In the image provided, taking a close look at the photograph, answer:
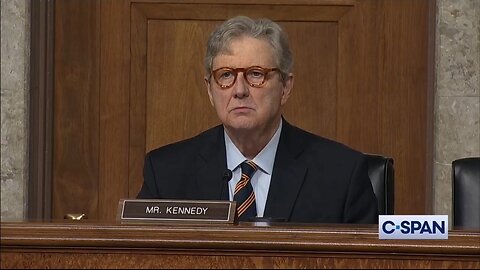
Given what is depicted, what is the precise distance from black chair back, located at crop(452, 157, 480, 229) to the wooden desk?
39.9 inches

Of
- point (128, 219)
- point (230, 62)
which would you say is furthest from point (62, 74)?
point (128, 219)

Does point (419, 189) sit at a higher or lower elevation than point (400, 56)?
lower

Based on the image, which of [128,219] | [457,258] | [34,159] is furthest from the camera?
[34,159]

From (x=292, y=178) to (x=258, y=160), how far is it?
0.13m

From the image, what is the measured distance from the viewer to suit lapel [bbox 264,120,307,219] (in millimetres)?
3188

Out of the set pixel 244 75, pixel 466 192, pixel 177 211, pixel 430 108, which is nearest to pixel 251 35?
pixel 244 75

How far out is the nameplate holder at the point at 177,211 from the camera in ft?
7.30

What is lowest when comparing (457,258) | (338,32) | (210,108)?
(457,258)

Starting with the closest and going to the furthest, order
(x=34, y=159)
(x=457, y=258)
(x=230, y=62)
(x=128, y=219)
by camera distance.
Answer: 1. (x=457, y=258)
2. (x=128, y=219)
3. (x=230, y=62)
4. (x=34, y=159)

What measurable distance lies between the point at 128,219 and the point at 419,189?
234cm

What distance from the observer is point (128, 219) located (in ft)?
7.37

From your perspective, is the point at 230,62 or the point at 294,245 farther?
the point at 230,62

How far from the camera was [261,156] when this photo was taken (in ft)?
11.0

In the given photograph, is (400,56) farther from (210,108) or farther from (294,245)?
(294,245)
